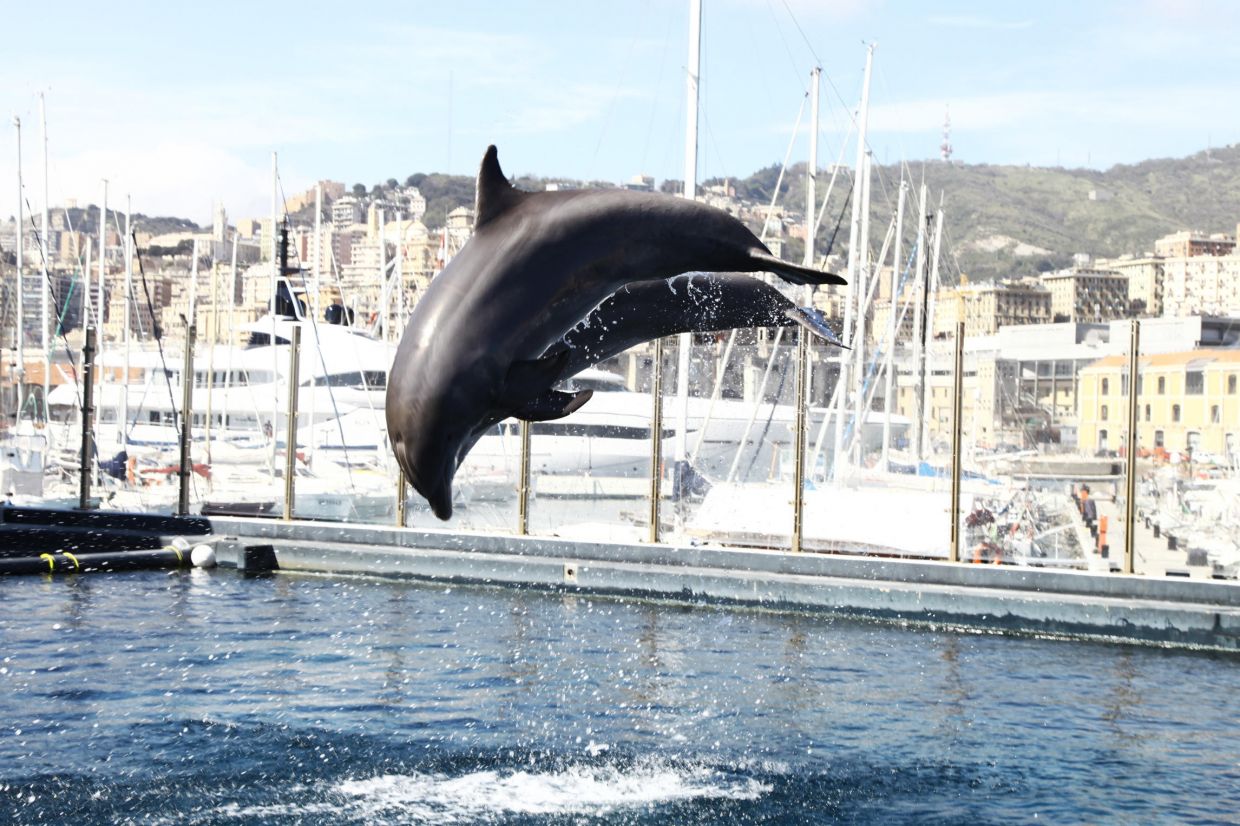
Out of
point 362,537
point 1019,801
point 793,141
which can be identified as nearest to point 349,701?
point 1019,801

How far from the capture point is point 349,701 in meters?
15.5

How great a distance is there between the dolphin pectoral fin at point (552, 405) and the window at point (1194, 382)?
79657mm

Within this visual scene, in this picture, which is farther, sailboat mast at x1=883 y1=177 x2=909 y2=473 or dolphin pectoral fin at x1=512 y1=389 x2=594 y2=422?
sailboat mast at x1=883 y1=177 x2=909 y2=473

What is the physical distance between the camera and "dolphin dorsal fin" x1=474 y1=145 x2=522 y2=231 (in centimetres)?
928

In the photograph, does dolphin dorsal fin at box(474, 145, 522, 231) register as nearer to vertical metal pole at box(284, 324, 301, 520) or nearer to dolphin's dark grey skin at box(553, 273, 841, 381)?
dolphin's dark grey skin at box(553, 273, 841, 381)

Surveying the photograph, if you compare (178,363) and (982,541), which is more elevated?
(178,363)

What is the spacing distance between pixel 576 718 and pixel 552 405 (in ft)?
21.2

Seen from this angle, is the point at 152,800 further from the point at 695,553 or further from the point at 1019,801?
the point at 695,553

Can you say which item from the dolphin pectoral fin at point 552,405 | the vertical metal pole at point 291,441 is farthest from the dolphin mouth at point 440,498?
the vertical metal pole at point 291,441

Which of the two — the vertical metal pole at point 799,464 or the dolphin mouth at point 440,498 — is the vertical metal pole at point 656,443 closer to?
the vertical metal pole at point 799,464

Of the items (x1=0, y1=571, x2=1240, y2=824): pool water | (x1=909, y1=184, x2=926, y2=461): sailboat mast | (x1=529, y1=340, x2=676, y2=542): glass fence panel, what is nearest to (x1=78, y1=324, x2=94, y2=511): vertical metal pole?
(x1=0, y1=571, x2=1240, y2=824): pool water

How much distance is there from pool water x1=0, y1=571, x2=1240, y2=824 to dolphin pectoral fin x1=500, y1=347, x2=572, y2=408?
424cm

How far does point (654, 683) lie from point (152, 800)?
256 inches

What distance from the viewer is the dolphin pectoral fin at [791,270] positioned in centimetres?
895
